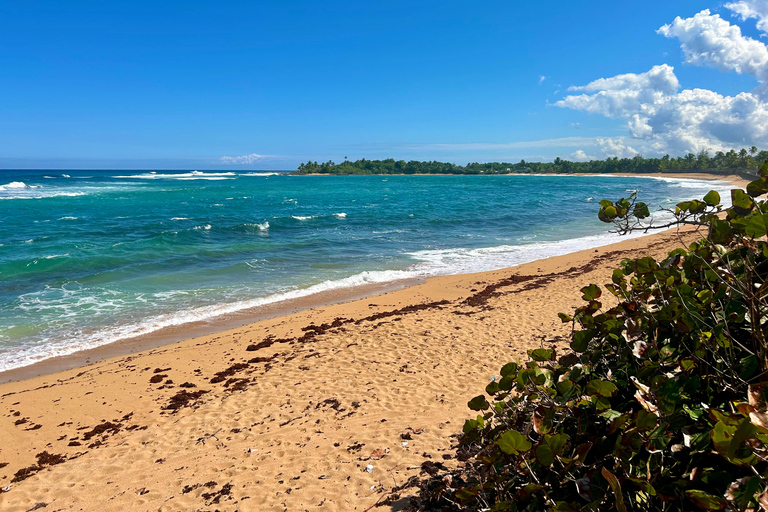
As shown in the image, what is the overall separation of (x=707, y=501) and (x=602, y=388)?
1.65 feet

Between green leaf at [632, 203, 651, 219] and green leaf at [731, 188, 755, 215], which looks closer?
green leaf at [731, 188, 755, 215]

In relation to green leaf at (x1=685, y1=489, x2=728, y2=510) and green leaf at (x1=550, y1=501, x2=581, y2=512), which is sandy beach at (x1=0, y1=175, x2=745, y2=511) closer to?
green leaf at (x1=550, y1=501, x2=581, y2=512)

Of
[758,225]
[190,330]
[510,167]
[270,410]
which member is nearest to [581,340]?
[758,225]

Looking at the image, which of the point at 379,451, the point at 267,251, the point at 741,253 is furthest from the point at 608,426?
the point at 267,251

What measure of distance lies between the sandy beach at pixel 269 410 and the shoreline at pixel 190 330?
143 mm

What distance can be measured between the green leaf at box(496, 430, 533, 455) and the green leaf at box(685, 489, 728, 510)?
0.52 m

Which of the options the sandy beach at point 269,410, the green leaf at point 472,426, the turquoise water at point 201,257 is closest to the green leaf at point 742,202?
the green leaf at point 472,426

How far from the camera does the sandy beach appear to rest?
155 inches

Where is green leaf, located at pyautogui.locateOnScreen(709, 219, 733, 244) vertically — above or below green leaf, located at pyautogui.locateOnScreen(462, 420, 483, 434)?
above

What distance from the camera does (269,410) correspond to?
18.1 ft

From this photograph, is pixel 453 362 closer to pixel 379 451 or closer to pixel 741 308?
pixel 379 451

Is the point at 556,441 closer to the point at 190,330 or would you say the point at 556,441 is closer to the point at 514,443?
the point at 514,443

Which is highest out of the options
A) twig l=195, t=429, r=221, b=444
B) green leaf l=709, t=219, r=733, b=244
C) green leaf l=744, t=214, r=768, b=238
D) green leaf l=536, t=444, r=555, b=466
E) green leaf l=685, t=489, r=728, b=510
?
green leaf l=744, t=214, r=768, b=238

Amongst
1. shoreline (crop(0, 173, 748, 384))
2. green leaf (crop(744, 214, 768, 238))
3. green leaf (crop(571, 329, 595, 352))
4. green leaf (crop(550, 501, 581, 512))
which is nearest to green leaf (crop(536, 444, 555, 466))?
green leaf (crop(550, 501, 581, 512))
